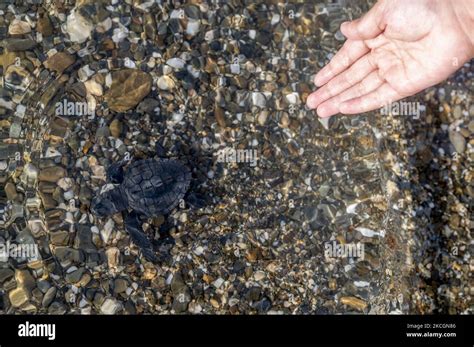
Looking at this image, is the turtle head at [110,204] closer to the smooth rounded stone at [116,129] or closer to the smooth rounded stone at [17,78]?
the smooth rounded stone at [116,129]

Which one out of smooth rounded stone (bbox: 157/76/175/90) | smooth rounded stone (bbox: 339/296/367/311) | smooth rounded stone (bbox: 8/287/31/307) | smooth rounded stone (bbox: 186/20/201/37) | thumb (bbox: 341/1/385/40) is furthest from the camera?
smooth rounded stone (bbox: 186/20/201/37)

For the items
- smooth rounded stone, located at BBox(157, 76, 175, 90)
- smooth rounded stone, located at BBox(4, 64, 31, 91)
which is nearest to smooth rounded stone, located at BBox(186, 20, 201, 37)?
smooth rounded stone, located at BBox(157, 76, 175, 90)

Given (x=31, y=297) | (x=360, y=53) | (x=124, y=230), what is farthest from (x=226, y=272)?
(x=360, y=53)

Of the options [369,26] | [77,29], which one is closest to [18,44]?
[77,29]

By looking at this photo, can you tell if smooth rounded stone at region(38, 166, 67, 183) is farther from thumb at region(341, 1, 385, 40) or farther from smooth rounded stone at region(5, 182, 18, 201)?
thumb at region(341, 1, 385, 40)

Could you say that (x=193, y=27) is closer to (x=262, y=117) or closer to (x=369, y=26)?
(x=262, y=117)
